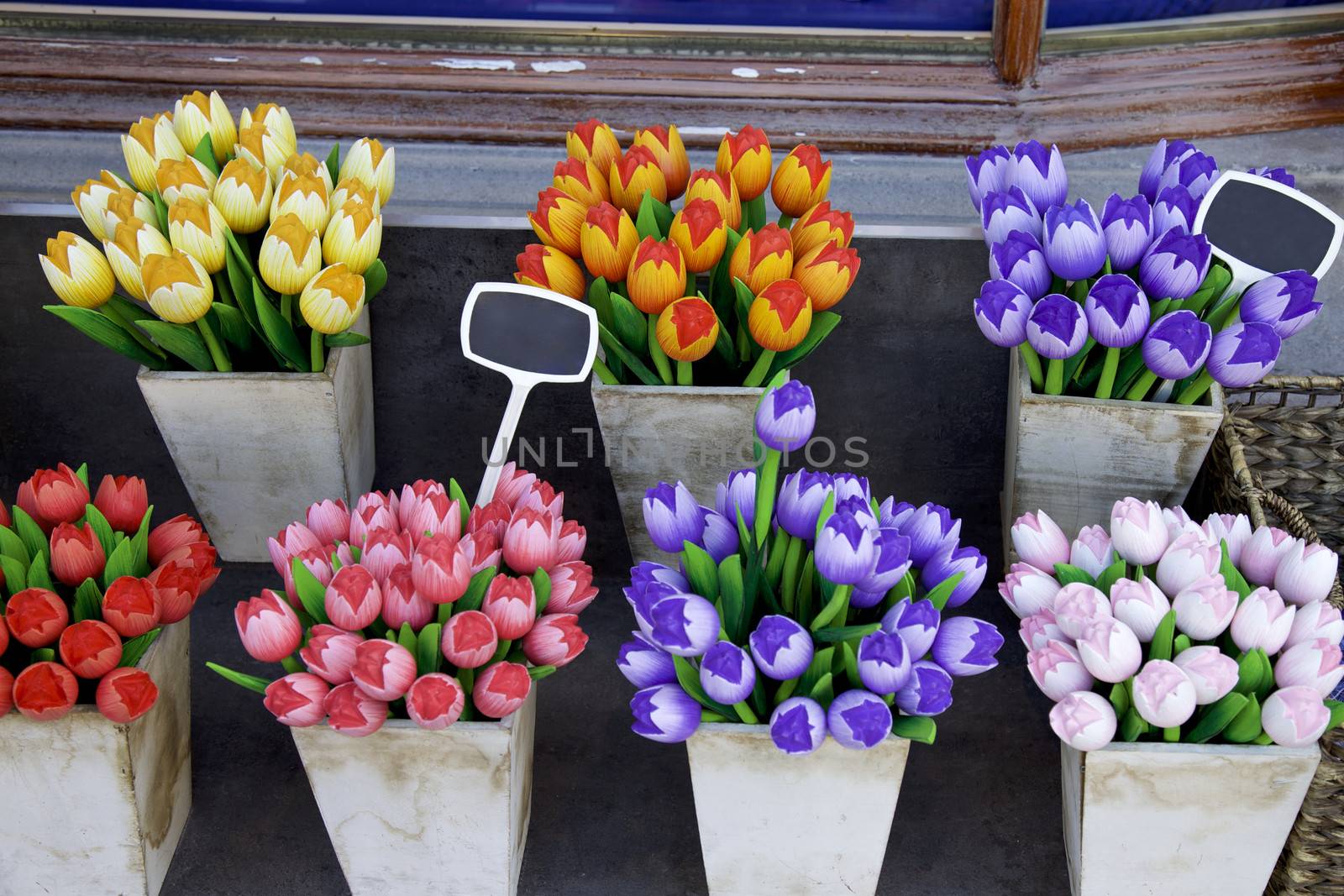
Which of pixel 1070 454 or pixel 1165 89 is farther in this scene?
pixel 1165 89

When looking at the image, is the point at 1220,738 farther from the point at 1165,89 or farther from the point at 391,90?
the point at 391,90

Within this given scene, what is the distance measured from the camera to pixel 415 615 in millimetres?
794

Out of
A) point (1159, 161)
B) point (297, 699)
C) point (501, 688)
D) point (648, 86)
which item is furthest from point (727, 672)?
point (648, 86)

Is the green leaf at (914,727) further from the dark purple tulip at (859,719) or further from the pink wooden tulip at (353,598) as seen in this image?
the pink wooden tulip at (353,598)

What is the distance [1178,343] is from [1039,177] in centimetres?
18

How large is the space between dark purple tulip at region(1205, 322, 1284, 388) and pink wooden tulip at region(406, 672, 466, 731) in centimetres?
58

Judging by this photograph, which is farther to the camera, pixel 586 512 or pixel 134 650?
pixel 586 512

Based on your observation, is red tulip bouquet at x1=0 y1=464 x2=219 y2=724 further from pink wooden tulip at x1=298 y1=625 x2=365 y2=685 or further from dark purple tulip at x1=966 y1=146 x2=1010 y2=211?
dark purple tulip at x1=966 y1=146 x2=1010 y2=211

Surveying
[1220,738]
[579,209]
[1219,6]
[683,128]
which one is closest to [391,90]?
[683,128]

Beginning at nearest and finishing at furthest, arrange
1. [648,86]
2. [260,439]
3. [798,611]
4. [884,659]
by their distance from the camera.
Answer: [884,659] → [798,611] → [260,439] → [648,86]

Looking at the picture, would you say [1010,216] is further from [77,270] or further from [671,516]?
[77,270]

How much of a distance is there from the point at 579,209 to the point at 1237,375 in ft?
1.63

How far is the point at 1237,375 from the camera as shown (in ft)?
3.05

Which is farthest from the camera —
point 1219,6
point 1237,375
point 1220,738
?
point 1219,6
